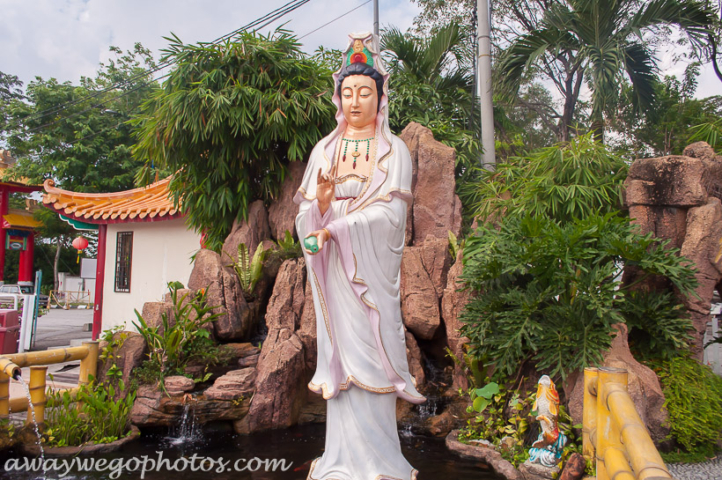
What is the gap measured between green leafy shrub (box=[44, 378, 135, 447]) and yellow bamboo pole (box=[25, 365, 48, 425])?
96mm

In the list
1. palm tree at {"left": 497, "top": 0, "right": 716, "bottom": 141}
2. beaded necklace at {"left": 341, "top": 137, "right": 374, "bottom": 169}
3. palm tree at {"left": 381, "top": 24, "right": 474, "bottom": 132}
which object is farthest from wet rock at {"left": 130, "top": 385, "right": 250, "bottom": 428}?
palm tree at {"left": 497, "top": 0, "right": 716, "bottom": 141}

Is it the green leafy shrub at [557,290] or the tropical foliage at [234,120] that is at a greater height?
the tropical foliage at [234,120]

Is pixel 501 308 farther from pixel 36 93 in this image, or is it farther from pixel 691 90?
pixel 36 93

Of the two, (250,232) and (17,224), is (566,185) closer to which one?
(250,232)

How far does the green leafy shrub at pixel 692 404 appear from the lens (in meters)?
4.91

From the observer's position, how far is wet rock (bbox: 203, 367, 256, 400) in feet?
18.5

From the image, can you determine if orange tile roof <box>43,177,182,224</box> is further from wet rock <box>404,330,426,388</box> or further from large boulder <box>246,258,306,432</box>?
wet rock <box>404,330,426,388</box>

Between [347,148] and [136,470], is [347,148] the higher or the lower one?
the higher one

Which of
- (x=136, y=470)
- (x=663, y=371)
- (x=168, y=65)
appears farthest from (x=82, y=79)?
(x=663, y=371)

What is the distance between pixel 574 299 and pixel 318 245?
2947mm

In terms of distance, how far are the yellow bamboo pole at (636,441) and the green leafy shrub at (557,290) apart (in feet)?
9.49

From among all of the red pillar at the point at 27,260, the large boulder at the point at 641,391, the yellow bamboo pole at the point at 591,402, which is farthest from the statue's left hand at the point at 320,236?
the red pillar at the point at 27,260

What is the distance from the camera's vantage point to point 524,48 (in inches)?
379

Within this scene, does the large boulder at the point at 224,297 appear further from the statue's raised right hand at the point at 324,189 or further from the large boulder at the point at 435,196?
the statue's raised right hand at the point at 324,189
